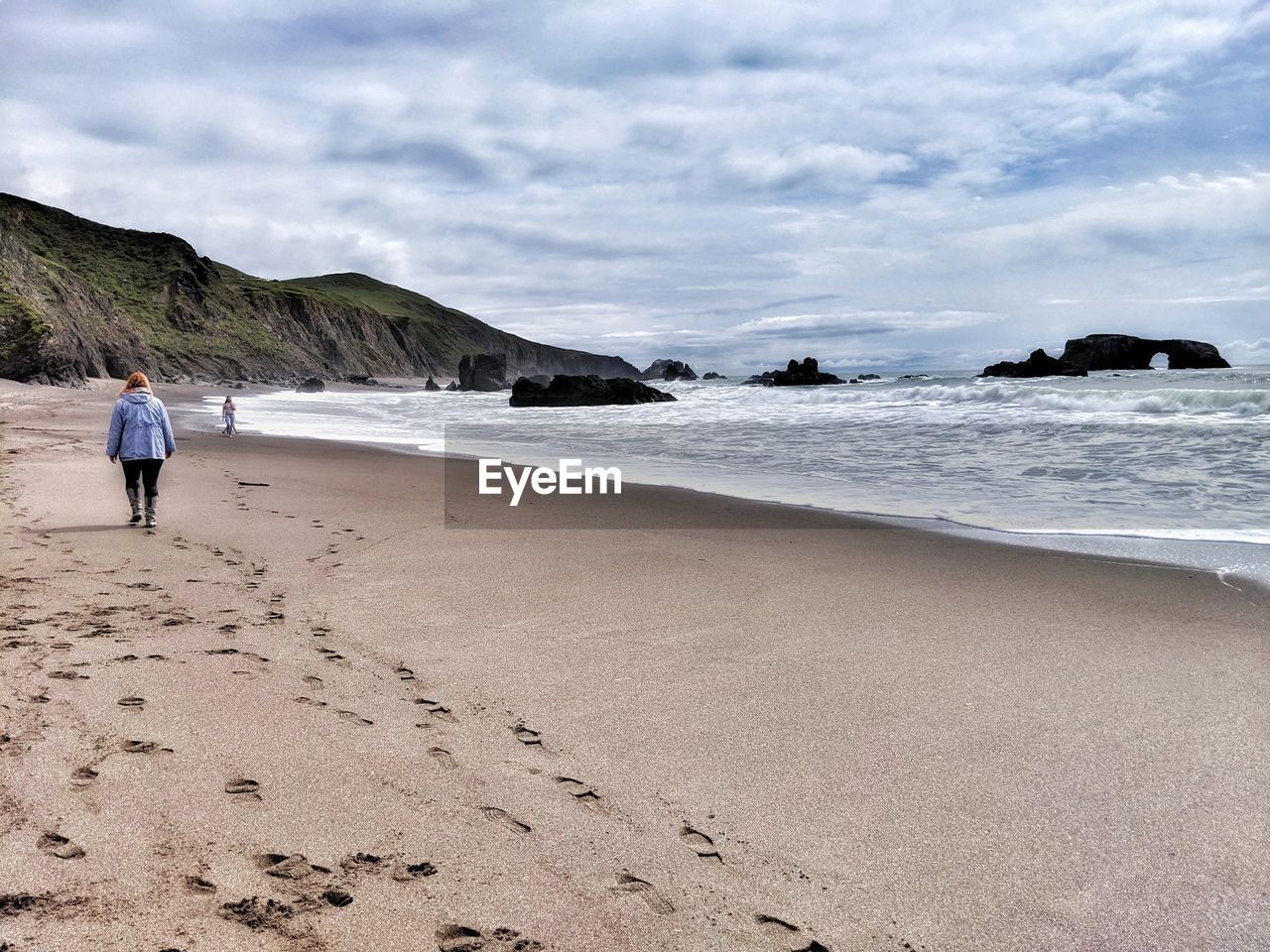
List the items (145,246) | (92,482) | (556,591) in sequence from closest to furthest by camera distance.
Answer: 1. (556,591)
2. (92,482)
3. (145,246)

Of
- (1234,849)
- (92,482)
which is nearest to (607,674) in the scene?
(1234,849)

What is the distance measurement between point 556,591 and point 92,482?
774 centimetres

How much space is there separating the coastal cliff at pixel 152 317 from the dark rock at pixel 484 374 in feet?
57.7

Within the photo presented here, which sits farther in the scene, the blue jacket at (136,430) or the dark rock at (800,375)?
the dark rock at (800,375)

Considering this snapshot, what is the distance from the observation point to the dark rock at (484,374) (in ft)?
253

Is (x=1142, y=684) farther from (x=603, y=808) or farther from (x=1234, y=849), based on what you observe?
(x=603, y=808)

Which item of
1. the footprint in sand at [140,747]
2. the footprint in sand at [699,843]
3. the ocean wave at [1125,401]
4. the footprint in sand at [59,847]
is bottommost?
the footprint in sand at [699,843]

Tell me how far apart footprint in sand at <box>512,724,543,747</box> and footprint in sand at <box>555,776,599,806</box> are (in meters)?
0.31

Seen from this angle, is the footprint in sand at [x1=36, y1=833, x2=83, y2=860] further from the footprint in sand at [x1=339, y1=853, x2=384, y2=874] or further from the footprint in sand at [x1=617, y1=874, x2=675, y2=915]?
the footprint in sand at [x1=617, y1=874, x2=675, y2=915]

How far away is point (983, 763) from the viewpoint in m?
3.00

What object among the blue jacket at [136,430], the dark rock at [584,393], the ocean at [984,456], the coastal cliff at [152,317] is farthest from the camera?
the dark rock at [584,393]

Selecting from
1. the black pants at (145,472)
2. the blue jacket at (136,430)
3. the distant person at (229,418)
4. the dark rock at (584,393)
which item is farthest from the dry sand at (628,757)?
the dark rock at (584,393)

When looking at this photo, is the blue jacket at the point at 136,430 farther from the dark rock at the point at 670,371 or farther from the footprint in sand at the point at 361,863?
the dark rock at the point at 670,371

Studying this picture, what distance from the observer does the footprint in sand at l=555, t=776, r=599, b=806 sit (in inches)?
106
